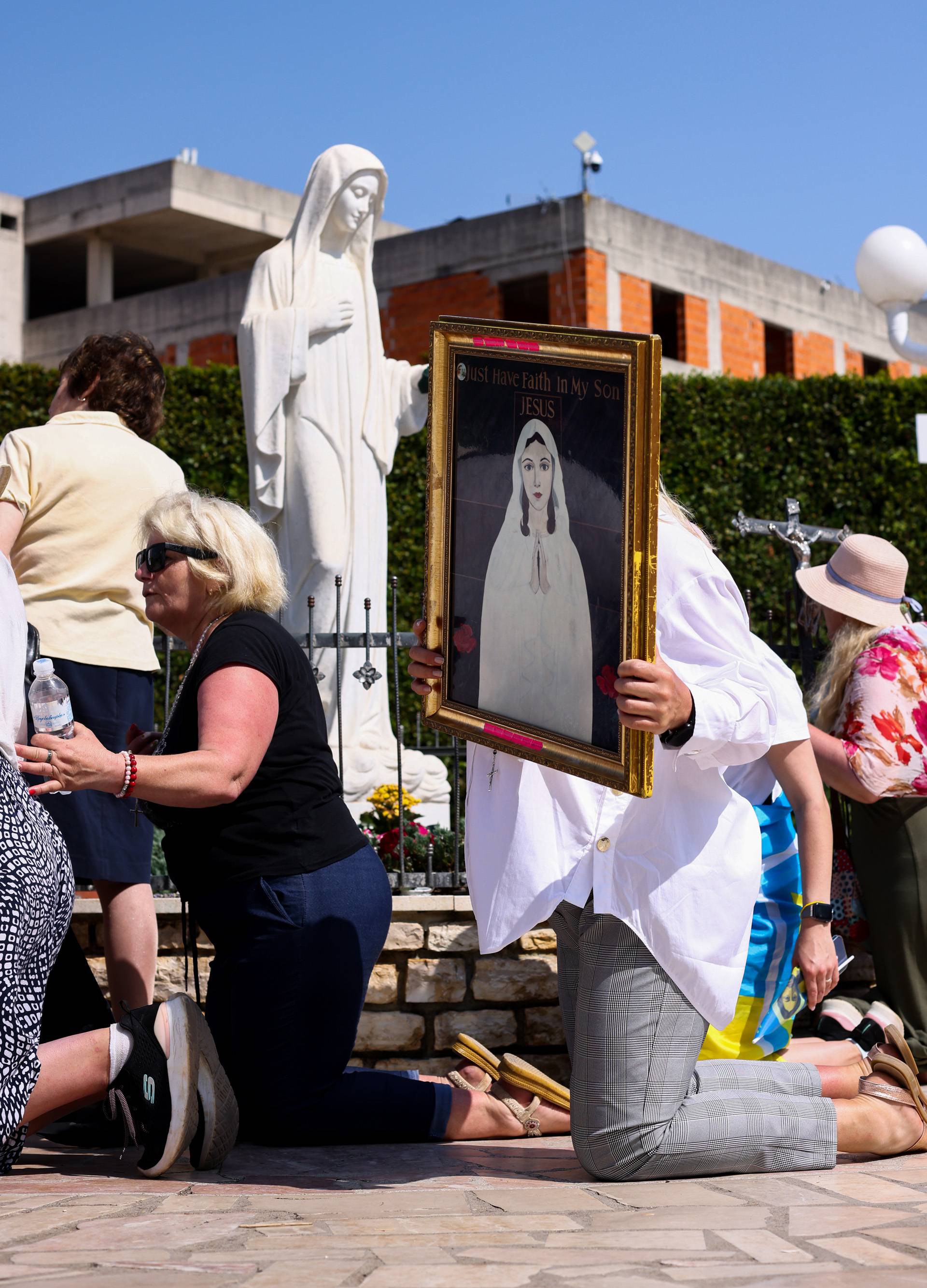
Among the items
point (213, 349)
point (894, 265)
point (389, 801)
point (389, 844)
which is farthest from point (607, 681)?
point (213, 349)

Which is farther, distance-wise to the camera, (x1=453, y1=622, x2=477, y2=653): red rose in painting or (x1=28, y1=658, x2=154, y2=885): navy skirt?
(x1=28, y1=658, x2=154, y2=885): navy skirt

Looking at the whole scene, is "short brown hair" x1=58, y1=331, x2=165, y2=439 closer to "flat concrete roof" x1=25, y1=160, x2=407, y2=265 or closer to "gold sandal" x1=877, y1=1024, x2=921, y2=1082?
"gold sandal" x1=877, y1=1024, x2=921, y2=1082

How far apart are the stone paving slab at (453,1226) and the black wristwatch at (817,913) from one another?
0.53 m

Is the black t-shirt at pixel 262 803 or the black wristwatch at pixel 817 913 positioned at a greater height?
the black t-shirt at pixel 262 803

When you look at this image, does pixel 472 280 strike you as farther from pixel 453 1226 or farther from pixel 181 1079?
pixel 453 1226

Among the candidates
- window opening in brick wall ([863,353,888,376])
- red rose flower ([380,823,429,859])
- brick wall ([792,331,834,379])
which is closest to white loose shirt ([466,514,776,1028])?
red rose flower ([380,823,429,859])

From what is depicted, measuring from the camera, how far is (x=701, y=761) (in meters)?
2.89

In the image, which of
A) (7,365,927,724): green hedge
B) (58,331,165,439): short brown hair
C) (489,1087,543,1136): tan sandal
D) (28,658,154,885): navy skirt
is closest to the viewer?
(489,1087,543,1136): tan sandal

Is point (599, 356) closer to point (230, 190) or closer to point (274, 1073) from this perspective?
point (274, 1073)

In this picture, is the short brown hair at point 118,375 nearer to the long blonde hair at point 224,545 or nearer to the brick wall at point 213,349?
the long blonde hair at point 224,545

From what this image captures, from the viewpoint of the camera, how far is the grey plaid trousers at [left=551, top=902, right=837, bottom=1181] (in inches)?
116

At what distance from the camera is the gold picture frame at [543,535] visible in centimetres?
271

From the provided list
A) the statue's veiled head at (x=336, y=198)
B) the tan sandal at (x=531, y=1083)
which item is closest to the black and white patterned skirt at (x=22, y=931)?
the tan sandal at (x=531, y=1083)

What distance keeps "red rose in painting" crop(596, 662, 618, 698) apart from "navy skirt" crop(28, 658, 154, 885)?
5.07ft
